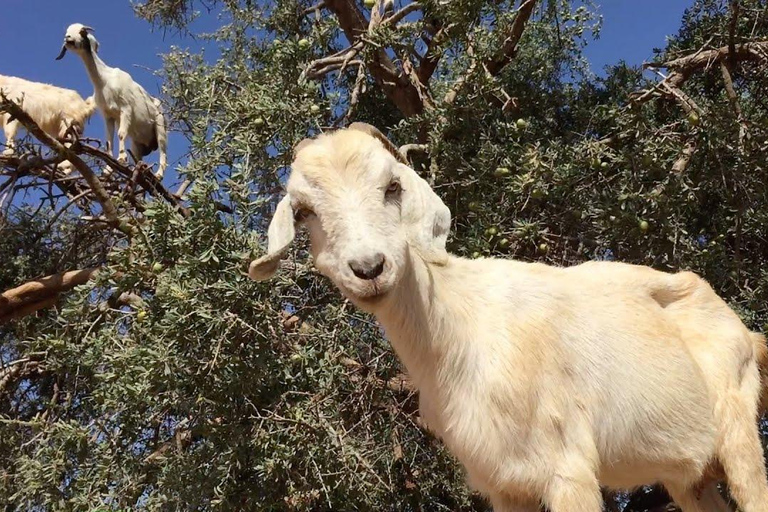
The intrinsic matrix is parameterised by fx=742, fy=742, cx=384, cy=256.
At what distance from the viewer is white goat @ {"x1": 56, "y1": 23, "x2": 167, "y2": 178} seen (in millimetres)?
9328

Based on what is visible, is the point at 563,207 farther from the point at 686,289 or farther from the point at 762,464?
the point at 762,464

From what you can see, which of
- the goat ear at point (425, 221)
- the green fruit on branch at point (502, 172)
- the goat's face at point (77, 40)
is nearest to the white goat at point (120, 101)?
the goat's face at point (77, 40)

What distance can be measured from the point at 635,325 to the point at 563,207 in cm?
147

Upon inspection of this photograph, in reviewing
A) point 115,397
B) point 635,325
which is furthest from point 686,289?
point 115,397

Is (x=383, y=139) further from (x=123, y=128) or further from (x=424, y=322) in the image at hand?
(x=123, y=128)

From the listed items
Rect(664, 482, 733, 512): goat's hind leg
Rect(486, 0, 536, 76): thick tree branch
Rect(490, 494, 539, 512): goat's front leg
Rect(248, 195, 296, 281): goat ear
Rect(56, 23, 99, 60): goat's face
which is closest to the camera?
Rect(248, 195, 296, 281): goat ear

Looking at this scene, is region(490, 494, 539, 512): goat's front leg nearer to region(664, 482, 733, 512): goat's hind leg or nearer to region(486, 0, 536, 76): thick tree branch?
region(664, 482, 733, 512): goat's hind leg

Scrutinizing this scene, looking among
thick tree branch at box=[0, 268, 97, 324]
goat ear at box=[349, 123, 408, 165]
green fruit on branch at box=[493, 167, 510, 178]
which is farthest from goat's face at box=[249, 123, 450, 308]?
thick tree branch at box=[0, 268, 97, 324]

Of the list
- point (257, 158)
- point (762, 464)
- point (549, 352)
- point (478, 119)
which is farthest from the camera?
point (478, 119)

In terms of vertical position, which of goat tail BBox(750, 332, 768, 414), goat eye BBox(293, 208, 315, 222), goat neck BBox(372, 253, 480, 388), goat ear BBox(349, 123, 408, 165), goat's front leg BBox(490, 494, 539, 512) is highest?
goat ear BBox(349, 123, 408, 165)

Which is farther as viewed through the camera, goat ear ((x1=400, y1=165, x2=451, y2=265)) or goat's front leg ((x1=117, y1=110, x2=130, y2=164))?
goat's front leg ((x1=117, y1=110, x2=130, y2=164))

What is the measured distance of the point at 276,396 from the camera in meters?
4.06

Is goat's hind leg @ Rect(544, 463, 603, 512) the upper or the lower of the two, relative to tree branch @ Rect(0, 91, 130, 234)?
lower

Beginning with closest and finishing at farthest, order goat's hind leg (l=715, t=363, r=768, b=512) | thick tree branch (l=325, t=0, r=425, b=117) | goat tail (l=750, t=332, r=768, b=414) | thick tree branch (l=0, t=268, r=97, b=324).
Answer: goat's hind leg (l=715, t=363, r=768, b=512) → goat tail (l=750, t=332, r=768, b=414) → thick tree branch (l=325, t=0, r=425, b=117) → thick tree branch (l=0, t=268, r=97, b=324)
